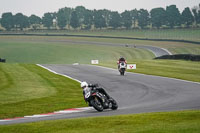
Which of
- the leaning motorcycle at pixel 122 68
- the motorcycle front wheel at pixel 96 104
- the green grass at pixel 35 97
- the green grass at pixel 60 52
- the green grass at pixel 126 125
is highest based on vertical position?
the green grass at pixel 126 125

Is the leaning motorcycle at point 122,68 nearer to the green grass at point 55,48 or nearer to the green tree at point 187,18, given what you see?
the green grass at point 55,48

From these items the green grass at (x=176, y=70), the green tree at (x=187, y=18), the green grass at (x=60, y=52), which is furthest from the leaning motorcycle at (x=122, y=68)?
the green tree at (x=187, y=18)

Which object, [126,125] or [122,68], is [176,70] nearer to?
[122,68]

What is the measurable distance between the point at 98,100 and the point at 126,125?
4.26m

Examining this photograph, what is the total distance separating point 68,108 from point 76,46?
9256 cm

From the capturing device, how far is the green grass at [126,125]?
35.2 ft

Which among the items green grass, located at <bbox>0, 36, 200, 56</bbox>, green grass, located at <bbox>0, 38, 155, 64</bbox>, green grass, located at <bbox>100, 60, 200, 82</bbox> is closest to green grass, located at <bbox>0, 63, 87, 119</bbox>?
green grass, located at <bbox>100, 60, 200, 82</bbox>

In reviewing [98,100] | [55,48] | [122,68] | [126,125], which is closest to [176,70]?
[122,68]

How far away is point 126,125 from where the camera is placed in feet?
37.9

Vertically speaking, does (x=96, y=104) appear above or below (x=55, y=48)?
above

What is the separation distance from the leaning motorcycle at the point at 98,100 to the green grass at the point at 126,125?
2368 mm

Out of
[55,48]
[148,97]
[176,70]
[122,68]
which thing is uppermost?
[148,97]

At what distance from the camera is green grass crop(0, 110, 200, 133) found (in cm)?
1074

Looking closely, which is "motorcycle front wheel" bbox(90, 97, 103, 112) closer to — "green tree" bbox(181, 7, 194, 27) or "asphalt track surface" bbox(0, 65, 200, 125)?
"asphalt track surface" bbox(0, 65, 200, 125)
